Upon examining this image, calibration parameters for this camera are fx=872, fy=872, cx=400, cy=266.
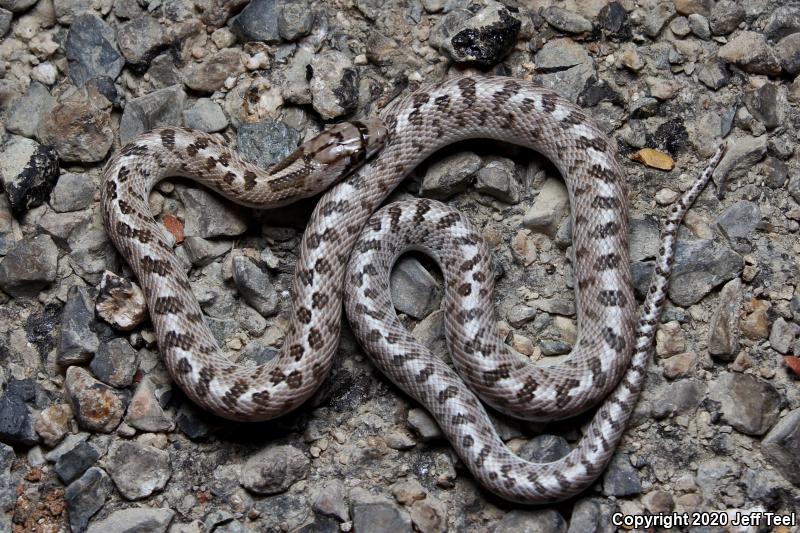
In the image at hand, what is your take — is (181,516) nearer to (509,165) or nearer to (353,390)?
(353,390)

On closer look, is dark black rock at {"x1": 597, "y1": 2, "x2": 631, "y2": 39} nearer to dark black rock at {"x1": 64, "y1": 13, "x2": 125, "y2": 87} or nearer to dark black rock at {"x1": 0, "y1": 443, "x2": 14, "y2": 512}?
dark black rock at {"x1": 64, "y1": 13, "x2": 125, "y2": 87}

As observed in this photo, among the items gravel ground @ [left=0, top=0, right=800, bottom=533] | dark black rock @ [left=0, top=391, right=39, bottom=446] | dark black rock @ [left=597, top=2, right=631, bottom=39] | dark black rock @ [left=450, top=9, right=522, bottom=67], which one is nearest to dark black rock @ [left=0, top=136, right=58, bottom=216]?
gravel ground @ [left=0, top=0, right=800, bottom=533]

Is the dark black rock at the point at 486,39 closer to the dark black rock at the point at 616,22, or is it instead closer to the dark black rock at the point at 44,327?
the dark black rock at the point at 616,22

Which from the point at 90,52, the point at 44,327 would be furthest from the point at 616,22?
the point at 44,327

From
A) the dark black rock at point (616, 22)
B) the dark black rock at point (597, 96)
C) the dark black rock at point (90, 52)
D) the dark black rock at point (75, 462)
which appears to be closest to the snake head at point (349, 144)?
the dark black rock at point (597, 96)

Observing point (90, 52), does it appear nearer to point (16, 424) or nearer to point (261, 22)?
point (261, 22)

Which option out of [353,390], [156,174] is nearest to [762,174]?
[353,390]
